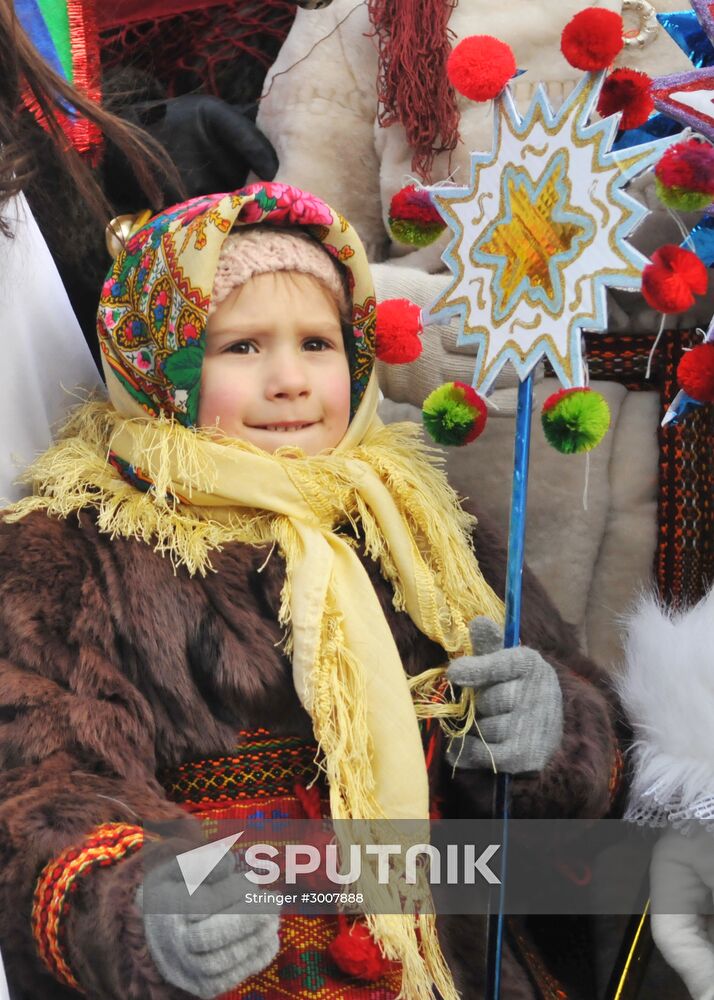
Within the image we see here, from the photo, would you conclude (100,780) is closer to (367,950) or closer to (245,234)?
(367,950)

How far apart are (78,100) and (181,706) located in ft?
2.82

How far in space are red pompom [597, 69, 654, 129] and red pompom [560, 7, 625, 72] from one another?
0.20 ft

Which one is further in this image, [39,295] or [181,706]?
[39,295]

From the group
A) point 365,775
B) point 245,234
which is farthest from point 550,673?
point 245,234

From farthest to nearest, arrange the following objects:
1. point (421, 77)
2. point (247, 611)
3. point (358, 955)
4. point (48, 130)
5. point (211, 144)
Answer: point (211, 144) < point (421, 77) < point (48, 130) < point (247, 611) < point (358, 955)

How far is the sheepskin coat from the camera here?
1209 mm

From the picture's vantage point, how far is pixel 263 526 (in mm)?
1464

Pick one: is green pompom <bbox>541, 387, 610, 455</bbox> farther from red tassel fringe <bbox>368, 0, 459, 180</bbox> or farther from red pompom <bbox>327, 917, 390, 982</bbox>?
red tassel fringe <bbox>368, 0, 459, 180</bbox>

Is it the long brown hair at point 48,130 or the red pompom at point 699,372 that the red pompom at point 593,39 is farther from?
the long brown hair at point 48,130

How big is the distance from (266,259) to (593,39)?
19.0 inches

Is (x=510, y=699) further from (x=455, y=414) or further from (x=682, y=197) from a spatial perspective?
(x=682, y=197)

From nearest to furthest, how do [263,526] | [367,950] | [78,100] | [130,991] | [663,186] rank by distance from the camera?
1. [130,991]
2. [663,186]
3. [367,950]
4. [263,526]
5. [78,100]

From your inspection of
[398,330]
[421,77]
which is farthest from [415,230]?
[421,77]

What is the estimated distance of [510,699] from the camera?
4.38 feet
